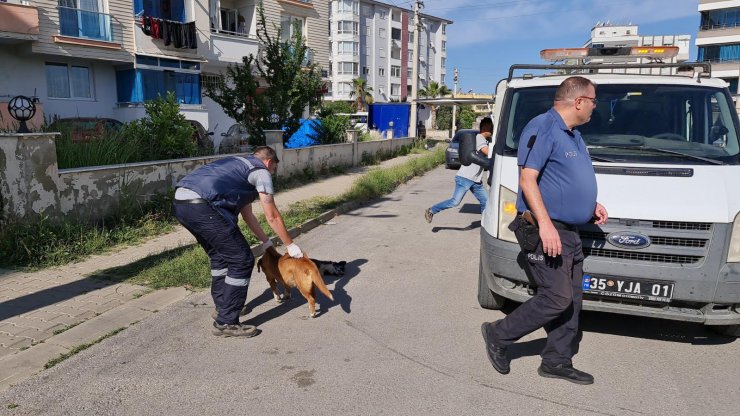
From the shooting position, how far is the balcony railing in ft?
60.3

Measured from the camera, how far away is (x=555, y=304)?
131 inches

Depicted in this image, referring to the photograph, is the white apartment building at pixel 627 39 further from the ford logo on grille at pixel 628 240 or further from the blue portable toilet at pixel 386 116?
the blue portable toilet at pixel 386 116

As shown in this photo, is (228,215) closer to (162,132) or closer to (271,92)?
(162,132)

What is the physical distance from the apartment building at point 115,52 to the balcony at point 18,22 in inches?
1.1

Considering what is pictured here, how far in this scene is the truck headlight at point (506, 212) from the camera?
4.06 m

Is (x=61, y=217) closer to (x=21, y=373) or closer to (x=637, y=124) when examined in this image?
(x=21, y=373)

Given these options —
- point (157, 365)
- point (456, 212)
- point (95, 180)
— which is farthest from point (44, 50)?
point (157, 365)

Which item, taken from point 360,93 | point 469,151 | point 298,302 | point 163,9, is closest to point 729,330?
point 469,151

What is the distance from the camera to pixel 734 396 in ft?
11.2

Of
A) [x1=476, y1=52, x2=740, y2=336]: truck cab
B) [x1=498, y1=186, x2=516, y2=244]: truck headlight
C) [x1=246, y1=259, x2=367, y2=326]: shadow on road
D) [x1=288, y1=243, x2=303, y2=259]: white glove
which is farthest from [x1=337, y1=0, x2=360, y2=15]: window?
[x1=498, y1=186, x2=516, y2=244]: truck headlight

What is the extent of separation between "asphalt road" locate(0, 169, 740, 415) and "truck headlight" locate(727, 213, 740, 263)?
0.82m

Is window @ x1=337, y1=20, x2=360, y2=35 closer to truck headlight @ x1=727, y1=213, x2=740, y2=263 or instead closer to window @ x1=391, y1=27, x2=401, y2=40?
window @ x1=391, y1=27, x2=401, y2=40

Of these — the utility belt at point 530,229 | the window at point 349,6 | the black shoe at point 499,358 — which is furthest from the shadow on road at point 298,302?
the window at point 349,6

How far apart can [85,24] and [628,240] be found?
2059 centimetres
